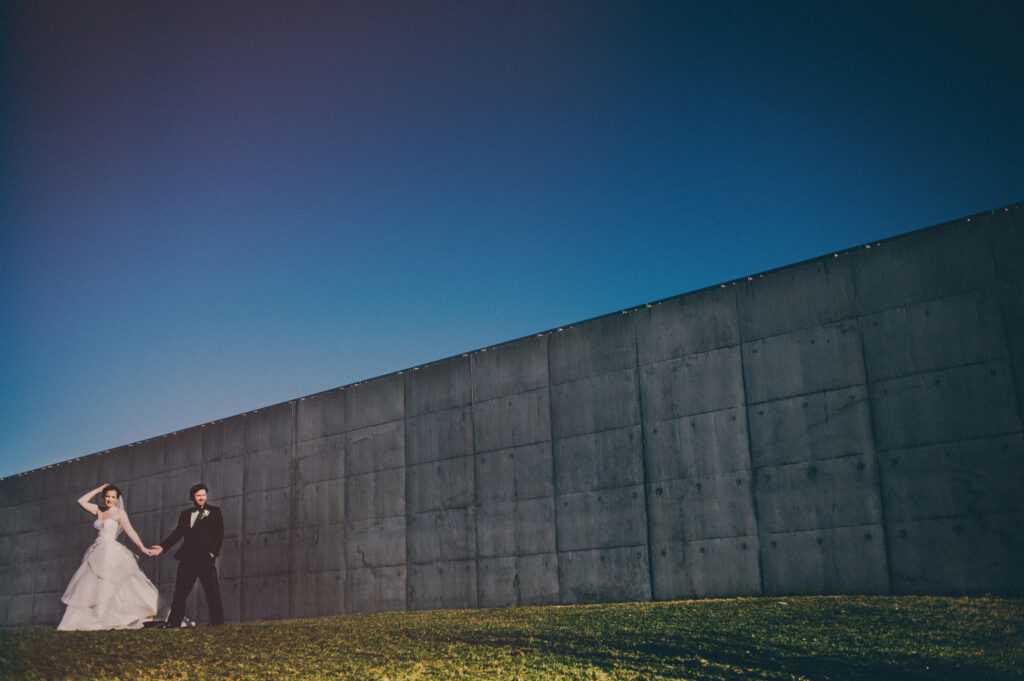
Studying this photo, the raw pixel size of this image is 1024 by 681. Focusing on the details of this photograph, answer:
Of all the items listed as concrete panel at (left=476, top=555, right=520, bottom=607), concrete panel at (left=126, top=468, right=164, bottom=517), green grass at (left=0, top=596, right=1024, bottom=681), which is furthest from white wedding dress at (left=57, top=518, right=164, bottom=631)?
concrete panel at (left=126, top=468, right=164, bottom=517)

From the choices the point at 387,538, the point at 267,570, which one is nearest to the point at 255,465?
the point at 267,570

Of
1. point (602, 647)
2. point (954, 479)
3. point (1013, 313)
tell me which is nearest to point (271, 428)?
point (602, 647)

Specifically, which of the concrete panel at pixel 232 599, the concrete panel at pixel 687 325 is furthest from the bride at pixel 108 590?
the concrete panel at pixel 687 325

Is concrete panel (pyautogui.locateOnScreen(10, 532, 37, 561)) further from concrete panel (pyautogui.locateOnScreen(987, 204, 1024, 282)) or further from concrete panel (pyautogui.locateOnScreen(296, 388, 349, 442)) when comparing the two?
concrete panel (pyautogui.locateOnScreen(987, 204, 1024, 282))

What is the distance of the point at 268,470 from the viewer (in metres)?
16.6

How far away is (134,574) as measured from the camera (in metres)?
11.1

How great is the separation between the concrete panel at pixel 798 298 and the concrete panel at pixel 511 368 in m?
3.26

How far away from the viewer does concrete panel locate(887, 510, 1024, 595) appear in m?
8.42

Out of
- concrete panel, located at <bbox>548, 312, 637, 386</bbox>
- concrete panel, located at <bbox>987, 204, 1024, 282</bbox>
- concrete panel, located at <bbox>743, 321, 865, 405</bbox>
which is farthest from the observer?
concrete panel, located at <bbox>548, 312, 637, 386</bbox>

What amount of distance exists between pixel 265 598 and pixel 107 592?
18.3ft

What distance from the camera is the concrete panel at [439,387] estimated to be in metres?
13.8

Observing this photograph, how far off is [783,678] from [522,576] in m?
7.24

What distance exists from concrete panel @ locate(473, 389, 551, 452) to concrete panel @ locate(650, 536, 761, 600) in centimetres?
258

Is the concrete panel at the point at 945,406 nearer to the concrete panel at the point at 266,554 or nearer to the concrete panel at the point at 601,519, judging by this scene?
the concrete panel at the point at 601,519
